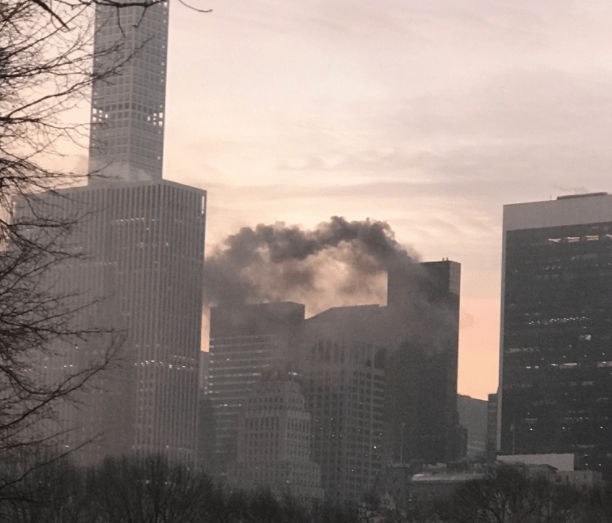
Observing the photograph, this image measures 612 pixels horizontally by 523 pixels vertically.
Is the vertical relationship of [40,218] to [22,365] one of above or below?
above

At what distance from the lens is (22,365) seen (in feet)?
79.3

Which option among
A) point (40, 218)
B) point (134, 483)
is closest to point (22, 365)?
point (40, 218)

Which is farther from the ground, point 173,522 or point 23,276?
point 23,276

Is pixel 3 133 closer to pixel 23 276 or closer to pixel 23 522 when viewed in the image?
pixel 23 276

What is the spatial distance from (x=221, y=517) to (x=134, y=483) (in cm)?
1304

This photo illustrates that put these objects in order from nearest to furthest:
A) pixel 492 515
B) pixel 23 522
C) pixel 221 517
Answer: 1. pixel 23 522
2. pixel 221 517
3. pixel 492 515

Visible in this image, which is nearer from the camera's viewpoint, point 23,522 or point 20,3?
point 20,3

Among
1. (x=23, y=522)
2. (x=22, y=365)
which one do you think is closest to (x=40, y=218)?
(x=22, y=365)

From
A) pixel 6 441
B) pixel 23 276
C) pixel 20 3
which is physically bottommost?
pixel 6 441

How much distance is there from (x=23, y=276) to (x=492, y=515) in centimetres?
11439

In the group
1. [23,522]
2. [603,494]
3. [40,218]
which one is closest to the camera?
[40,218]

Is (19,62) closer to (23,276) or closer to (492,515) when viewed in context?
(23,276)

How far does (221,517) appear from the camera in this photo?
126 metres

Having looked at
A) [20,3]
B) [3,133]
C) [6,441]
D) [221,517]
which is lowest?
[221,517]
